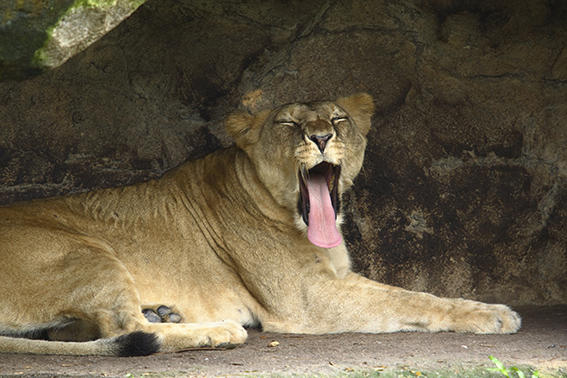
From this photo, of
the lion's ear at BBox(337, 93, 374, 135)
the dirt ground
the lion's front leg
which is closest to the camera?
the dirt ground

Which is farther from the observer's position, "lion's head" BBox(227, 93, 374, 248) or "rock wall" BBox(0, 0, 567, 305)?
"rock wall" BBox(0, 0, 567, 305)

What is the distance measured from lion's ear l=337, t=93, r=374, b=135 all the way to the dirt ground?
1.49 meters

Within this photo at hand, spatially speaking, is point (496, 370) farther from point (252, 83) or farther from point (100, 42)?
point (100, 42)

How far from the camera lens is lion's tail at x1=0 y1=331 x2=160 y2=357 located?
4801mm

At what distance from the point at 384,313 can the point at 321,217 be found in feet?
2.28

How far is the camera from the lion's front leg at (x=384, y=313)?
538 cm

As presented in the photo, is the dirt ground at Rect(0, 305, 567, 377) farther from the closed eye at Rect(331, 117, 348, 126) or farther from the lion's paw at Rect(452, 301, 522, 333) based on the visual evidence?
the closed eye at Rect(331, 117, 348, 126)

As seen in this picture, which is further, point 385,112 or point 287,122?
point 385,112

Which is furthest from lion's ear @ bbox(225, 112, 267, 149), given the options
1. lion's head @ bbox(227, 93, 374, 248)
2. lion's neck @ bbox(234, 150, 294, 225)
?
lion's neck @ bbox(234, 150, 294, 225)

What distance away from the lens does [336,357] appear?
475 cm

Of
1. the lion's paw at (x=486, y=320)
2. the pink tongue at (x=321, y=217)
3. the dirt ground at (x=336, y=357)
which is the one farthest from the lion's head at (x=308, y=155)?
the lion's paw at (x=486, y=320)

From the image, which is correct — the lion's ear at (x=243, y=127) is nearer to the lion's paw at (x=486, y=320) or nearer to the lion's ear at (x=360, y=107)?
the lion's ear at (x=360, y=107)

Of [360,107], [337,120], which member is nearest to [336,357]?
[337,120]

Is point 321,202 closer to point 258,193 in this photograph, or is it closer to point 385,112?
point 258,193
